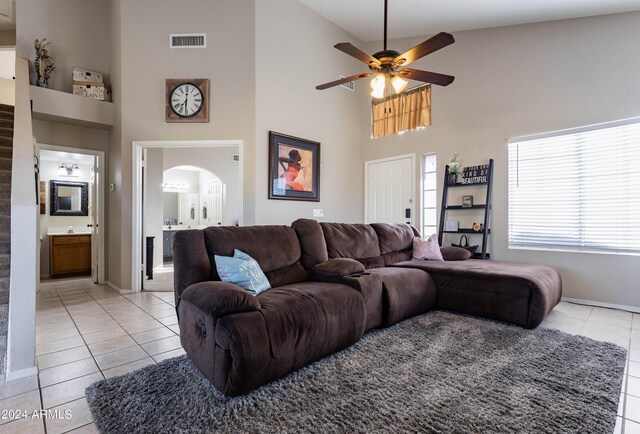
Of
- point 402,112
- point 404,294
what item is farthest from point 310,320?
point 402,112

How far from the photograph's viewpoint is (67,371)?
218cm

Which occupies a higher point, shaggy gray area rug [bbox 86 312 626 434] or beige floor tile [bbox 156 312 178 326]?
shaggy gray area rug [bbox 86 312 626 434]

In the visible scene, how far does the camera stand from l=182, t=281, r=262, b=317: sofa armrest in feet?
5.94

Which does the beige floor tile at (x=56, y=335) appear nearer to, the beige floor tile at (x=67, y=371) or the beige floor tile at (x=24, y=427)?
A: the beige floor tile at (x=67, y=371)

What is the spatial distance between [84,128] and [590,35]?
7.13 metres

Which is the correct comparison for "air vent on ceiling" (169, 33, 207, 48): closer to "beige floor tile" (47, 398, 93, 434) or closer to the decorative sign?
the decorative sign

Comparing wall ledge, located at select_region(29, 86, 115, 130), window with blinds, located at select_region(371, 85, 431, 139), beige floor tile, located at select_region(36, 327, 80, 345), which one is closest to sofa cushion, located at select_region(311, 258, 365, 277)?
beige floor tile, located at select_region(36, 327, 80, 345)

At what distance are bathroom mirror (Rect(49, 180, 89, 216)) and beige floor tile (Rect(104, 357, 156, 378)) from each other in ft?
17.1

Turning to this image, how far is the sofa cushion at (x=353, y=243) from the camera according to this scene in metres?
3.41

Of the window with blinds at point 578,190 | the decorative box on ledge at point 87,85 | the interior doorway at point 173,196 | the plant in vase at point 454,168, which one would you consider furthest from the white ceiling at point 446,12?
the decorative box on ledge at point 87,85

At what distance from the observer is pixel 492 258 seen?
4613 millimetres

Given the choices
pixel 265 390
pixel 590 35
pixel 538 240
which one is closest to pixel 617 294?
pixel 538 240

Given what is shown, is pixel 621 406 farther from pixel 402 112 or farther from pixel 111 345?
pixel 402 112

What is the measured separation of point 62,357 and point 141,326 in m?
0.73
